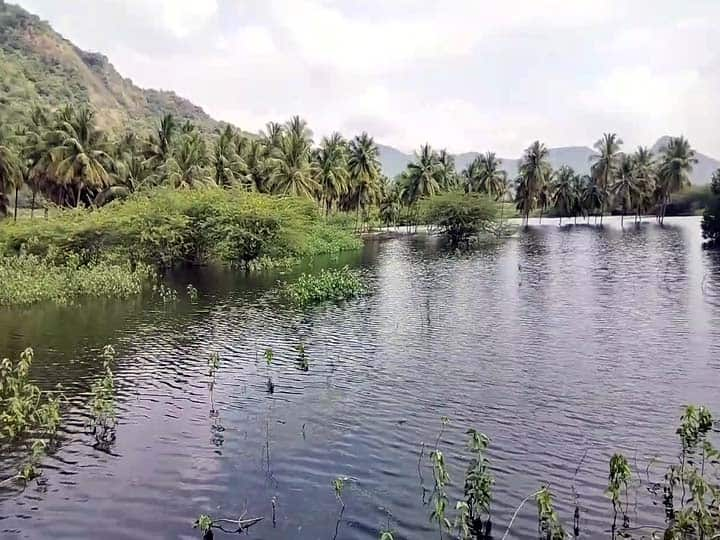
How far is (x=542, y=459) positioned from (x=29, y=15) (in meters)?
155

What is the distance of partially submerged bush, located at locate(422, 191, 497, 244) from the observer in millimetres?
67562

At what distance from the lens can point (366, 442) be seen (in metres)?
12.8

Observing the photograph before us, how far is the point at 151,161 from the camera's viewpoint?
58.6 metres

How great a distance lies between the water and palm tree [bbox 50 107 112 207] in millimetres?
27947

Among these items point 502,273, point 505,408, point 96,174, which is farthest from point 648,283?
point 96,174

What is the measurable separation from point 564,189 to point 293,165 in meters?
59.5

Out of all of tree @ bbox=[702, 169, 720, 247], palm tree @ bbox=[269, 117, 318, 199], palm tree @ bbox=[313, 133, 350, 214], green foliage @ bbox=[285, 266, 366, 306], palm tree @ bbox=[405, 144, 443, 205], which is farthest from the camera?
palm tree @ bbox=[405, 144, 443, 205]

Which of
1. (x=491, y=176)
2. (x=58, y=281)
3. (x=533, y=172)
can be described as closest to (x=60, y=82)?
(x=491, y=176)

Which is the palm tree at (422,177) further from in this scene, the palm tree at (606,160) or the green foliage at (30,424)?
the green foliage at (30,424)

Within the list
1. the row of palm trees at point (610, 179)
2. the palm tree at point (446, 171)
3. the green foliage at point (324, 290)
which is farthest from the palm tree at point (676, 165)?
the green foliage at point (324, 290)

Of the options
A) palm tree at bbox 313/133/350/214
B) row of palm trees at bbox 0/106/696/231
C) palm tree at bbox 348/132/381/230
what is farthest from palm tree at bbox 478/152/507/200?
palm tree at bbox 313/133/350/214

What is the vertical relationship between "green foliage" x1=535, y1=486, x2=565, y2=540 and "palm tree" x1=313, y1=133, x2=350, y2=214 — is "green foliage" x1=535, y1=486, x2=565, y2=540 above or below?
below

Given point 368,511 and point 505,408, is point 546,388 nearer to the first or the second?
point 505,408

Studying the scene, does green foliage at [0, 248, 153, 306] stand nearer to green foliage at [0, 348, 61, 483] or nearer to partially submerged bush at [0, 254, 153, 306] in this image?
partially submerged bush at [0, 254, 153, 306]
